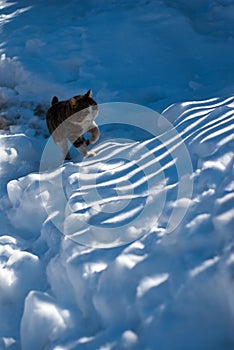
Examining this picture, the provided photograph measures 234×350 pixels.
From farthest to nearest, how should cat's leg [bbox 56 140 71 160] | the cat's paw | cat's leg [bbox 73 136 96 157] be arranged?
cat's leg [bbox 56 140 71 160] < cat's leg [bbox 73 136 96 157] < the cat's paw

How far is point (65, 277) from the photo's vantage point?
2666mm

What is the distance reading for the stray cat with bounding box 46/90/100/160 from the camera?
13.8 ft

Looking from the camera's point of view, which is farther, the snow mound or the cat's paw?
the cat's paw

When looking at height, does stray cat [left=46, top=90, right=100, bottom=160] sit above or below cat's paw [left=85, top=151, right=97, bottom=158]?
above

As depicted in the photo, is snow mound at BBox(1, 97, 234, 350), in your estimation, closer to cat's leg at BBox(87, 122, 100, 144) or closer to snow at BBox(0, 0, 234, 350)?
snow at BBox(0, 0, 234, 350)

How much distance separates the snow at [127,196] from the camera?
2211 mm

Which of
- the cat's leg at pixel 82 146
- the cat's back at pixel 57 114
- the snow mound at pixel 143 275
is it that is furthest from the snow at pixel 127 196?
the cat's back at pixel 57 114

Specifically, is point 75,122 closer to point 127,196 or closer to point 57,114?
point 57,114

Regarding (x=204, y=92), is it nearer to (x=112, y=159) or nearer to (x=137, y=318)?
(x=112, y=159)

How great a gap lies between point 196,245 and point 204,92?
2976 millimetres

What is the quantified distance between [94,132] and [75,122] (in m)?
0.25

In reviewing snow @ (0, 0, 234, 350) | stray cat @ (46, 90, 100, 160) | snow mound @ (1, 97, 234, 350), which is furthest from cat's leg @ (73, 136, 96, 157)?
snow mound @ (1, 97, 234, 350)

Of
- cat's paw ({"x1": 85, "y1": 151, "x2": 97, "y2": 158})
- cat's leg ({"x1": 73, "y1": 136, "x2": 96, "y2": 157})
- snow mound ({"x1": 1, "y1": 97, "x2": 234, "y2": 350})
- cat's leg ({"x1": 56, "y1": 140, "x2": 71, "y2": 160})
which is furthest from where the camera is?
cat's leg ({"x1": 56, "y1": 140, "x2": 71, "y2": 160})

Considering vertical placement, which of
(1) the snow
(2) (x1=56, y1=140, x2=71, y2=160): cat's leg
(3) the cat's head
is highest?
(3) the cat's head
